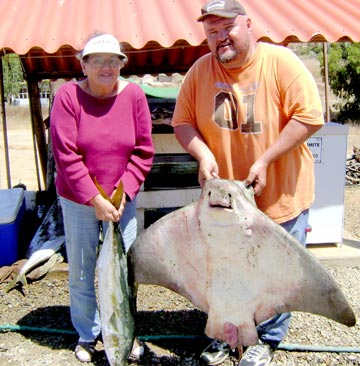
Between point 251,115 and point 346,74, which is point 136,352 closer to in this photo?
point 251,115

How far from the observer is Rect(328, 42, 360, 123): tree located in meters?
16.7

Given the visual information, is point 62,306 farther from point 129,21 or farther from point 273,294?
point 129,21

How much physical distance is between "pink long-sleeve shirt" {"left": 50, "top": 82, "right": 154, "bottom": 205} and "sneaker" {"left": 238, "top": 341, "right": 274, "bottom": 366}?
52.1 inches

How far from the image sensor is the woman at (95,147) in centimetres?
299

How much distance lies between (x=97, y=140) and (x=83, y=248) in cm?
73

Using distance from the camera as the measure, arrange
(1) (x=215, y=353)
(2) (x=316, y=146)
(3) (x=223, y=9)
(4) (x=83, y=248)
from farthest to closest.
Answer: (2) (x=316, y=146) → (1) (x=215, y=353) → (4) (x=83, y=248) → (3) (x=223, y=9)

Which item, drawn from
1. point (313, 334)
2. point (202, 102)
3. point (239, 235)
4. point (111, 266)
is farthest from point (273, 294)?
point (313, 334)

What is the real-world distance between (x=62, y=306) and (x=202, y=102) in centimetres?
239

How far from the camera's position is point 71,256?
3.32 m

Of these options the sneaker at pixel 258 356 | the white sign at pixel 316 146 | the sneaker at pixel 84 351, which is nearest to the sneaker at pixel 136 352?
the sneaker at pixel 84 351

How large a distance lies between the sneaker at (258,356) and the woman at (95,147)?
110 cm

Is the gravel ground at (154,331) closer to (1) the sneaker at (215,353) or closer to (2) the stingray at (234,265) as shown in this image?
(1) the sneaker at (215,353)

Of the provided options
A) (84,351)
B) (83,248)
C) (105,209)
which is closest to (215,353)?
(84,351)

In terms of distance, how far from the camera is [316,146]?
207 inches
